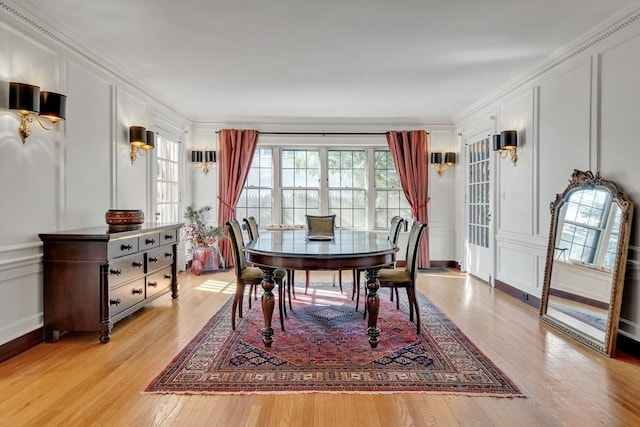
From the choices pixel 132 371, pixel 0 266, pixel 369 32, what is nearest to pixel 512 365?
pixel 132 371

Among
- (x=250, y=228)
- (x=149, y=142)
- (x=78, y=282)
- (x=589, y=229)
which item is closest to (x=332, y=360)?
(x=250, y=228)

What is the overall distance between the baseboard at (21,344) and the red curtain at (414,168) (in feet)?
16.6

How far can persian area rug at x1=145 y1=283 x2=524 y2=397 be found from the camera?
2.29 metres

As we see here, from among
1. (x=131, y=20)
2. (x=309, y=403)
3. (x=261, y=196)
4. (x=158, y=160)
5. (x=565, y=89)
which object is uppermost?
(x=131, y=20)

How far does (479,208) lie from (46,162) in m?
5.16

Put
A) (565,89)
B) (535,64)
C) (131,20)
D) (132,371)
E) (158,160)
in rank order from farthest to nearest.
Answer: (158,160), (535,64), (565,89), (131,20), (132,371)

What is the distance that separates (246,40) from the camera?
131 inches

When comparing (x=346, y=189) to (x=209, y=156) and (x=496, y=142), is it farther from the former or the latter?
(x=496, y=142)

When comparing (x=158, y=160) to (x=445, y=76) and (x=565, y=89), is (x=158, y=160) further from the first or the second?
(x=565, y=89)

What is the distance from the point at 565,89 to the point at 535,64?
52 cm

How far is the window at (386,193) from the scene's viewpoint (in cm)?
655

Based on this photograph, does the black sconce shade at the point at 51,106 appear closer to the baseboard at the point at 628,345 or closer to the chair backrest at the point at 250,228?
the chair backrest at the point at 250,228

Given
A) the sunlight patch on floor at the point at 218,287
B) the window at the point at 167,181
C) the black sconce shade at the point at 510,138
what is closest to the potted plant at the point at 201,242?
the window at the point at 167,181

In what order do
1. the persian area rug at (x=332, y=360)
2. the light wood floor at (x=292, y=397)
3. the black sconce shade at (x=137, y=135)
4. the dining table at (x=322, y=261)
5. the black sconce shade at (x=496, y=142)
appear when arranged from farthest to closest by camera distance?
the black sconce shade at (x=496, y=142), the black sconce shade at (x=137, y=135), the dining table at (x=322, y=261), the persian area rug at (x=332, y=360), the light wood floor at (x=292, y=397)
